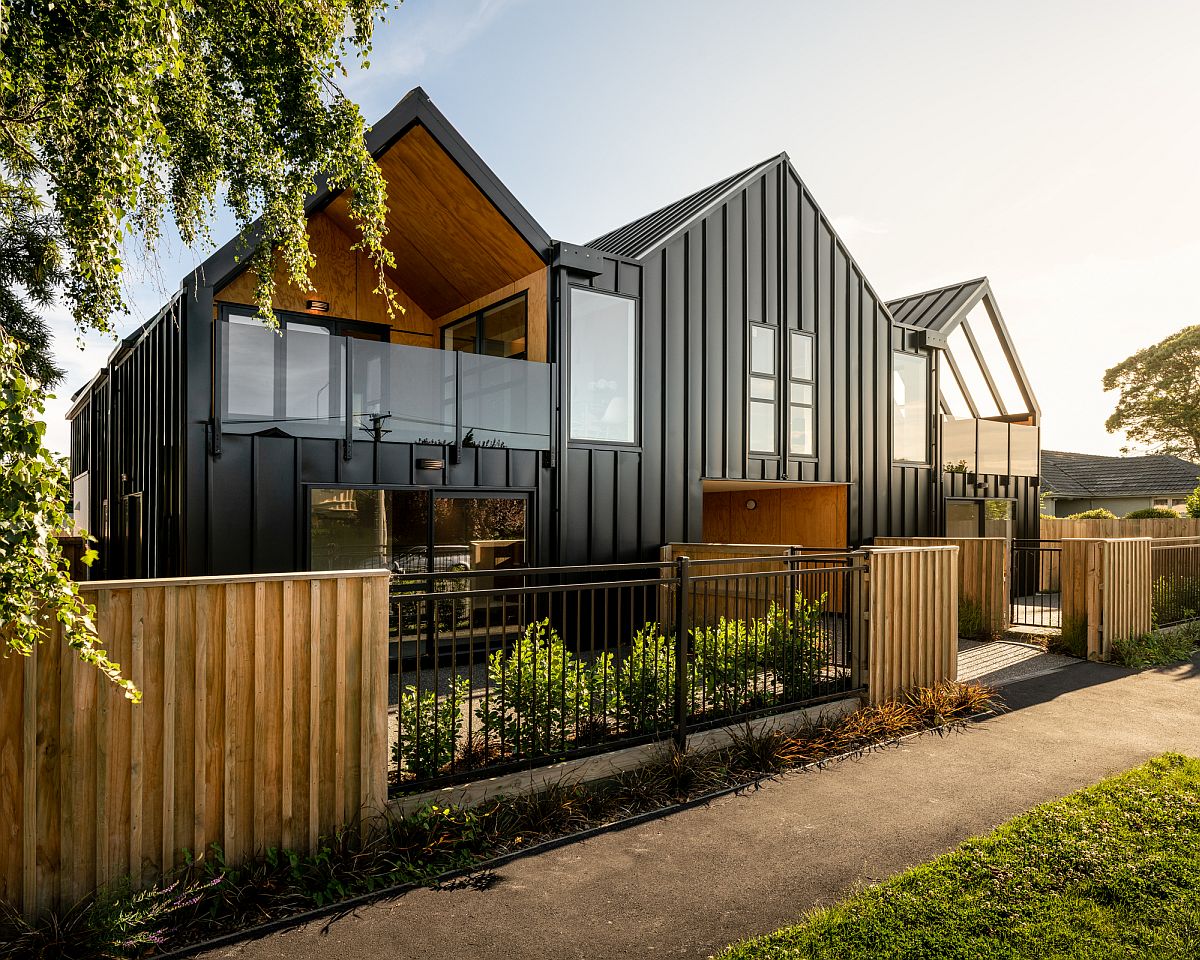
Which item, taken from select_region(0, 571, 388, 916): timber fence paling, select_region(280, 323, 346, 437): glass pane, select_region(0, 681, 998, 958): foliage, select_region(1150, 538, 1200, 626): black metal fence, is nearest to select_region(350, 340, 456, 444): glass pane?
select_region(280, 323, 346, 437): glass pane

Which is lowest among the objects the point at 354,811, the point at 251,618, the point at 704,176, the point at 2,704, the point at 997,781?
the point at 997,781

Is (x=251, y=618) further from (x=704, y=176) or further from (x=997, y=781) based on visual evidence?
(x=704, y=176)

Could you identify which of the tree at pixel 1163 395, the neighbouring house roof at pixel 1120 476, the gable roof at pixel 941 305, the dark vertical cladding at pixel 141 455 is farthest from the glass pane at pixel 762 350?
the tree at pixel 1163 395

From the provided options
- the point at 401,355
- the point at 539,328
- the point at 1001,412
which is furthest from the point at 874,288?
the point at 401,355

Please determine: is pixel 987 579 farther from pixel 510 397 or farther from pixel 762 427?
pixel 510 397

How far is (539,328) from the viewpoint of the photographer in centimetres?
1054

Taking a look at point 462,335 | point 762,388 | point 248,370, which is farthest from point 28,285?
point 762,388

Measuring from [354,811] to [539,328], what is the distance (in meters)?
7.75

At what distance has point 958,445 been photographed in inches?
641

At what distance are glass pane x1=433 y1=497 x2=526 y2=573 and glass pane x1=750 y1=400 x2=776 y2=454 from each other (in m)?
4.72

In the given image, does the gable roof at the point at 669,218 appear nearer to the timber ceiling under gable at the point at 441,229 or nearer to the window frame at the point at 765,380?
the timber ceiling under gable at the point at 441,229

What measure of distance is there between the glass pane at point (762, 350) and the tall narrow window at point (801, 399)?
515 millimetres

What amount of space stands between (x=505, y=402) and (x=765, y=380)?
525cm

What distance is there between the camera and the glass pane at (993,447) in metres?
16.7
